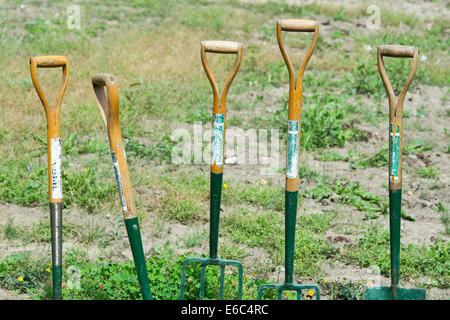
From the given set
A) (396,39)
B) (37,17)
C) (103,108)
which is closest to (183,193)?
(103,108)

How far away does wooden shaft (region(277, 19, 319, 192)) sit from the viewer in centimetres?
257

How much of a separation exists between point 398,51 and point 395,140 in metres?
0.42

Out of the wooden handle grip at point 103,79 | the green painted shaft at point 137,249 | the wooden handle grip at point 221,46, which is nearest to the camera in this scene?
the wooden handle grip at point 103,79

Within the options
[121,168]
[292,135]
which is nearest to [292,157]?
[292,135]

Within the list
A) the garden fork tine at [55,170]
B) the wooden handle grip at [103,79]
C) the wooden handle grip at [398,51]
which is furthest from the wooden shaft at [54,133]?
the wooden handle grip at [398,51]

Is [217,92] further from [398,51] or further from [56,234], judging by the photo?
[56,234]

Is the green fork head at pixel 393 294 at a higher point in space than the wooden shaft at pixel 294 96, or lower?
lower

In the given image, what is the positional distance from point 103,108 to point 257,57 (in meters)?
4.94

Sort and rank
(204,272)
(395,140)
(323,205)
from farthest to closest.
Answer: (323,205)
(204,272)
(395,140)

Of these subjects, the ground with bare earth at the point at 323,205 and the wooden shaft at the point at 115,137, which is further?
the ground with bare earth at the point at 323,205

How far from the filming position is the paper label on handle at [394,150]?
2.55 meters

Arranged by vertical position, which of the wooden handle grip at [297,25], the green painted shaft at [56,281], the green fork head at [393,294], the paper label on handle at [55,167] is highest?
the wooden handle grip at [297,25]

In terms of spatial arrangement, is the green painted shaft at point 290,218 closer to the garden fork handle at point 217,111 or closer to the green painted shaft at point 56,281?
the garden fork handle at point 217,111

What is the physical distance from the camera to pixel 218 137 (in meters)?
2.67
